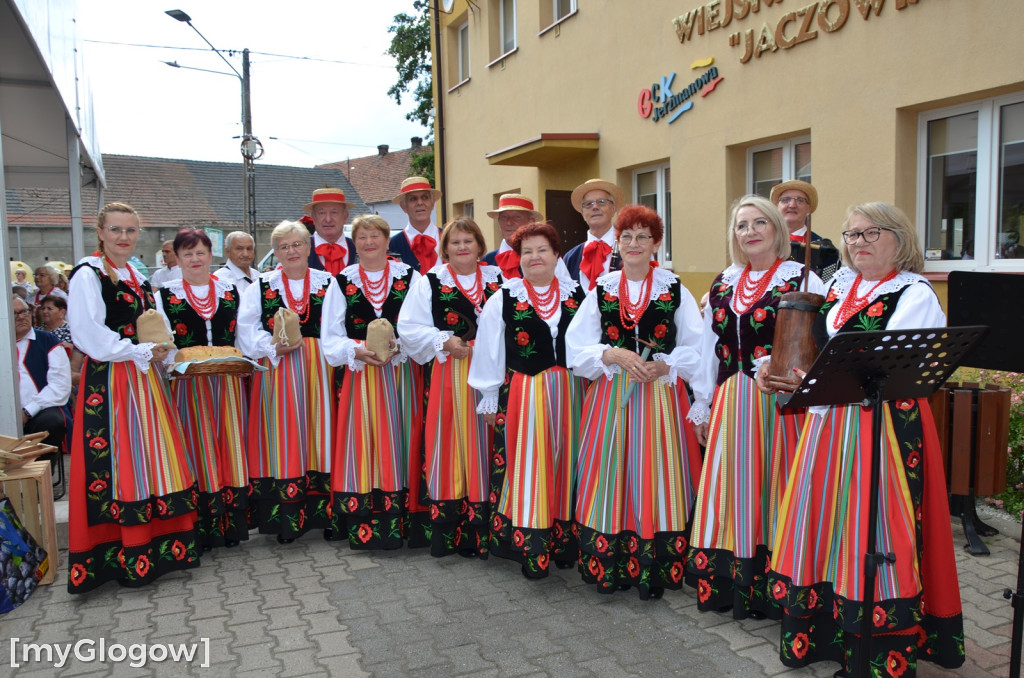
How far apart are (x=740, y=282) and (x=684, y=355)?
44cm

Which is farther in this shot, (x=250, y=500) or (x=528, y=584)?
(x=250, y=500)

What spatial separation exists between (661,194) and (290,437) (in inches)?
260

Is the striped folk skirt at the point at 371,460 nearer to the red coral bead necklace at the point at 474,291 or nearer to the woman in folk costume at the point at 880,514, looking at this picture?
the red coral bead necklace at the point at 474,291

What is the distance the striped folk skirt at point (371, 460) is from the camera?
182 inches

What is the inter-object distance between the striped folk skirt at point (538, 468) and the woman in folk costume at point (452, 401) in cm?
33

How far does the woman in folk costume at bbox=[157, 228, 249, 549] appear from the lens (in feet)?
15.1

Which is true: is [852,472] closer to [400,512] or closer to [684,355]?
[684,355]

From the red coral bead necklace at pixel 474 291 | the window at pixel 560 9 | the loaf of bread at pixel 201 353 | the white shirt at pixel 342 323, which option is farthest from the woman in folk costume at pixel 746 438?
the window at pixel 560 9

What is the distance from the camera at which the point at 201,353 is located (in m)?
4.29

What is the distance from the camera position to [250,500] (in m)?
4.89

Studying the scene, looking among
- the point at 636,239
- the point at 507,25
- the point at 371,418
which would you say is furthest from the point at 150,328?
the point at 507,25

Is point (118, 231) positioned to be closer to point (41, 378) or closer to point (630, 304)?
point (630, 304)

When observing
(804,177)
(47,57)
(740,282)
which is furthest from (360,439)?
(804,177)

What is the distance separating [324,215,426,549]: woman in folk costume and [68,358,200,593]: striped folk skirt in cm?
95
